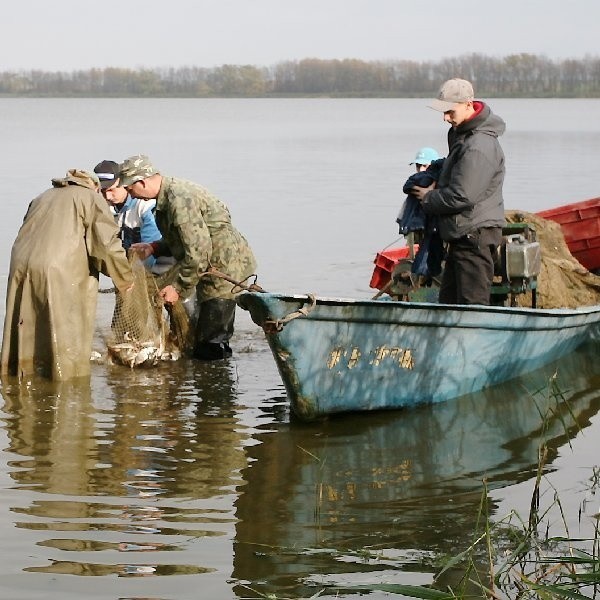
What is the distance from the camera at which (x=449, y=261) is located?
32.0 ft

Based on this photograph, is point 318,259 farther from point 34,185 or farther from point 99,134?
point 99,134

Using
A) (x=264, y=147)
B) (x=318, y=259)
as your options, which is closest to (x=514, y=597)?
(x=318, y=259)

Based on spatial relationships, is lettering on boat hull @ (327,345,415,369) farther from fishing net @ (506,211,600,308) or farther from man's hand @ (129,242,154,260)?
man's hand @ (129,242,154,260)

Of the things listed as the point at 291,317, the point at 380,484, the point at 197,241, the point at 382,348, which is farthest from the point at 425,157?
the point at 380,484

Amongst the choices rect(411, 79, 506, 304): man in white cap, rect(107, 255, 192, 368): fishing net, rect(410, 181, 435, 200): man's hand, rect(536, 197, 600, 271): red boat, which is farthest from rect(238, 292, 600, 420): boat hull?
rect(536, 197, 600, 271): red boat

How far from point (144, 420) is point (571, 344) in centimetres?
386

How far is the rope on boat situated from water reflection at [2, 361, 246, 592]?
0.81 meters

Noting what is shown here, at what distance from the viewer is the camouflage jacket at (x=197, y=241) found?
34.8 ft

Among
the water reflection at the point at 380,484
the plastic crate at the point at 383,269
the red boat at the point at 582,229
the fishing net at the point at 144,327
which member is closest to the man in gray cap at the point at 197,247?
the fishing net at the point at 144,327

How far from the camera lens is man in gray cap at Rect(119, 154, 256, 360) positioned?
10.6 metres

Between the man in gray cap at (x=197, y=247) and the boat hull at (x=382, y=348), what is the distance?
1.80m

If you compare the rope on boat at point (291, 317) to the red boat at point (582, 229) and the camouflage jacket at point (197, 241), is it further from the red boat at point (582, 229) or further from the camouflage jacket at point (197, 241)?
the red boat at point (582, 229)

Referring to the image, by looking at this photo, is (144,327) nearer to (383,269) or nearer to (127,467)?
(383,269)

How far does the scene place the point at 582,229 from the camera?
1309 cm
